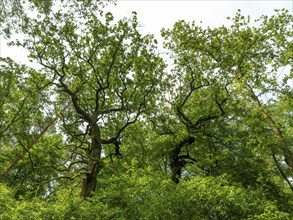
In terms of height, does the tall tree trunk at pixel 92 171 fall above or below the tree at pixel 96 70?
below

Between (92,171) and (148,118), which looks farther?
(148,118)

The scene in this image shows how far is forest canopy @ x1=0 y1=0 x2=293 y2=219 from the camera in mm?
9727

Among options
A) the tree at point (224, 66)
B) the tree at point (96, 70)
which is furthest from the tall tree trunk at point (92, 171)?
the tree at point (224, 66)

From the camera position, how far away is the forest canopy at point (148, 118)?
9727mm

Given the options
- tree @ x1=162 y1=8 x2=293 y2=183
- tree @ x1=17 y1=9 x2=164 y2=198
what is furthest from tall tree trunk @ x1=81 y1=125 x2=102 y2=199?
tree @ x1=162 y1=8 x2=293 y2=183

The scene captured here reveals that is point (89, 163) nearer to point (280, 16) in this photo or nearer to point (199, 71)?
point (199, 71)

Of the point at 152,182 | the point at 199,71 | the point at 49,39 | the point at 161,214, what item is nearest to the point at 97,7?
the point at 49,39

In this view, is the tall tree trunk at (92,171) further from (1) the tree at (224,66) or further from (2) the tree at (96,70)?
(1) the tree at (224,66)

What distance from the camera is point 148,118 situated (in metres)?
18.3

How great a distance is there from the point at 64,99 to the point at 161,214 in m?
10.8

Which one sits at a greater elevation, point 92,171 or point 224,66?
point 224,66

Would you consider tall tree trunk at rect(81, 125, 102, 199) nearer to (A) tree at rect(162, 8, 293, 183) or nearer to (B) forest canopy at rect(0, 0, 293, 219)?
(B) forest canopy at rect(0, 0, 293, 219)

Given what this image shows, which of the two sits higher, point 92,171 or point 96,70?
point 96,70

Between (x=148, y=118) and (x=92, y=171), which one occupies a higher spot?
(x=148, y=118)
